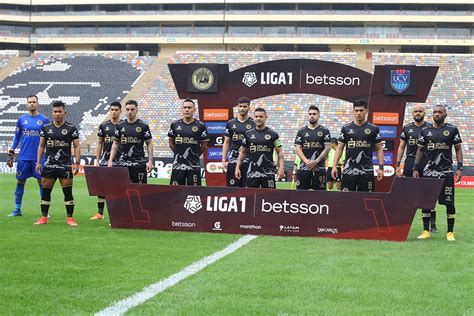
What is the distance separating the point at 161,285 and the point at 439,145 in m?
5.64

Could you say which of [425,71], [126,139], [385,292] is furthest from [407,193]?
[425,71]

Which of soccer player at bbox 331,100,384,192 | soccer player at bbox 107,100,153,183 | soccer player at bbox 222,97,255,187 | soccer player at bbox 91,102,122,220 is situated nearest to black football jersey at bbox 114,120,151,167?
soccer player at bbox 107,100,153,183

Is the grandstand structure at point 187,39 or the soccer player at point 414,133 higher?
the grandstand structure at point 187,39

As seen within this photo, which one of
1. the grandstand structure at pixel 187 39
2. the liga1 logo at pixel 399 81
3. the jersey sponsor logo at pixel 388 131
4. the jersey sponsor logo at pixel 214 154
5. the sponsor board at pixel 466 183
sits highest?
the grandstand structure at pixel 187 39

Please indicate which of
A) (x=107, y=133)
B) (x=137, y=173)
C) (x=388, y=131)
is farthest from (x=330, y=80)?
(x=137, y=173)

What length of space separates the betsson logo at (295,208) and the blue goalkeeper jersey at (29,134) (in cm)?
487

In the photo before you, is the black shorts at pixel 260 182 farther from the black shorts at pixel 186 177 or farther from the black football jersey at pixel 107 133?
Result: the black football jersey at pixel 107 133

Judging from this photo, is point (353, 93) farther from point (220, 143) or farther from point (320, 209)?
point (320, 209)

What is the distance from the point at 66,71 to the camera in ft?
167

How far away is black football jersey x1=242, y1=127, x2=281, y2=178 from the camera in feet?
35.4

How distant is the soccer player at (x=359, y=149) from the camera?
10578mm

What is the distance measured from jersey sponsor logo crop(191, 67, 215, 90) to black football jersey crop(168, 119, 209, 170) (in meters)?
4.41

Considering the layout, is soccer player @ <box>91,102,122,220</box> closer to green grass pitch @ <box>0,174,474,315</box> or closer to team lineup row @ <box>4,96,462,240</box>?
team lineup row @ <box>4,96,462,240</box>

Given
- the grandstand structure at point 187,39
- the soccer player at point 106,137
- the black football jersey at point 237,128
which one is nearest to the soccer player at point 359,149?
the black football jersey at point 237,128
